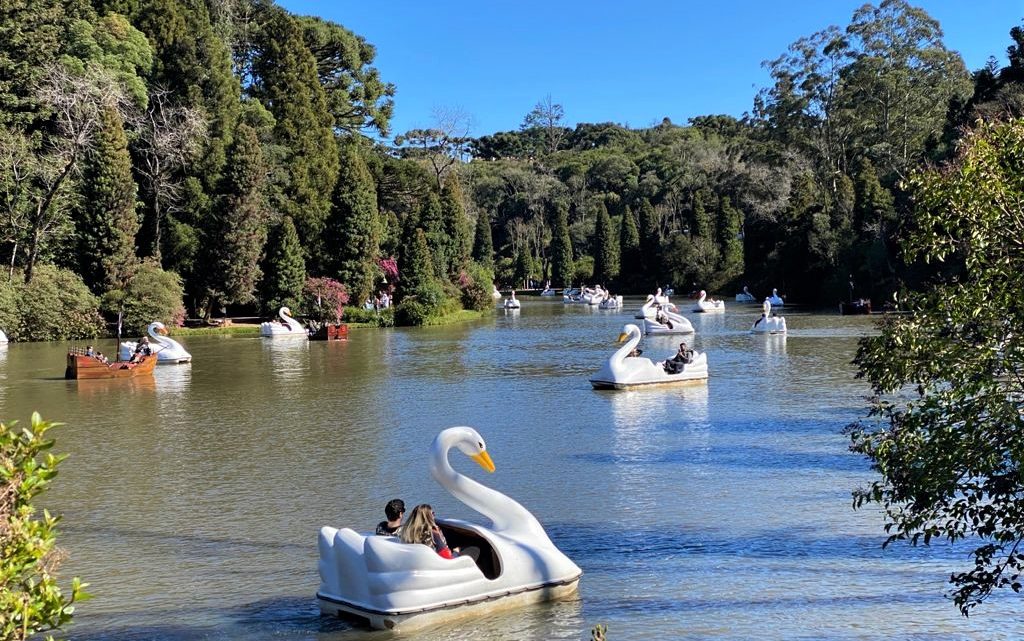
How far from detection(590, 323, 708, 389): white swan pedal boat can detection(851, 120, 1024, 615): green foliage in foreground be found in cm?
1568

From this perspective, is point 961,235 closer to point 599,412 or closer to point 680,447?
point 680,447

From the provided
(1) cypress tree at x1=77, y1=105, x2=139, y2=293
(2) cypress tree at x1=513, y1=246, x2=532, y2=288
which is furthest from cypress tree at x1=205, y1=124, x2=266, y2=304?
(2) cypress tree at x1=513, y1=246, x2=532, y2=288

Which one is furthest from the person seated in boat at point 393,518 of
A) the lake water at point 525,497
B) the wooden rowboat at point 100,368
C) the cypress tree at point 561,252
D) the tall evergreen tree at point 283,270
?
the cypress tree at point 561,252

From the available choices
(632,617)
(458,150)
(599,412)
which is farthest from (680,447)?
(458,150)

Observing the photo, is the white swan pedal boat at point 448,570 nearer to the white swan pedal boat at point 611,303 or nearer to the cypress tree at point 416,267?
the cypress tree at point 416,267

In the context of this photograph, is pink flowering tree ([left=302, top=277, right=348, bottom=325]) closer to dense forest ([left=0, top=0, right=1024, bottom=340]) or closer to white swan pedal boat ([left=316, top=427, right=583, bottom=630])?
dense forest ([left=0, top=0, right=1024, bottom=340])

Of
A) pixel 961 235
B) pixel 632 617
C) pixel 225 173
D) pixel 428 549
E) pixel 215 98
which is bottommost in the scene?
pixel 632 617

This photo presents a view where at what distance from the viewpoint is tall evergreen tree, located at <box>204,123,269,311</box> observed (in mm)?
47781

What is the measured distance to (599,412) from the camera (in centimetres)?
1930

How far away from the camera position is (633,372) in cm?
2231

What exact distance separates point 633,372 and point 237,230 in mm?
30279

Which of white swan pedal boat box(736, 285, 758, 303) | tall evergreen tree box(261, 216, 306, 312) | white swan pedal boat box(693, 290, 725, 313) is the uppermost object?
tall evergreen tree box(261, 216, 306, 312)

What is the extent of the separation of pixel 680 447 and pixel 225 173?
38.2 m

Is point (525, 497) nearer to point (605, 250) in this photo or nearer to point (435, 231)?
point (435, 231)
